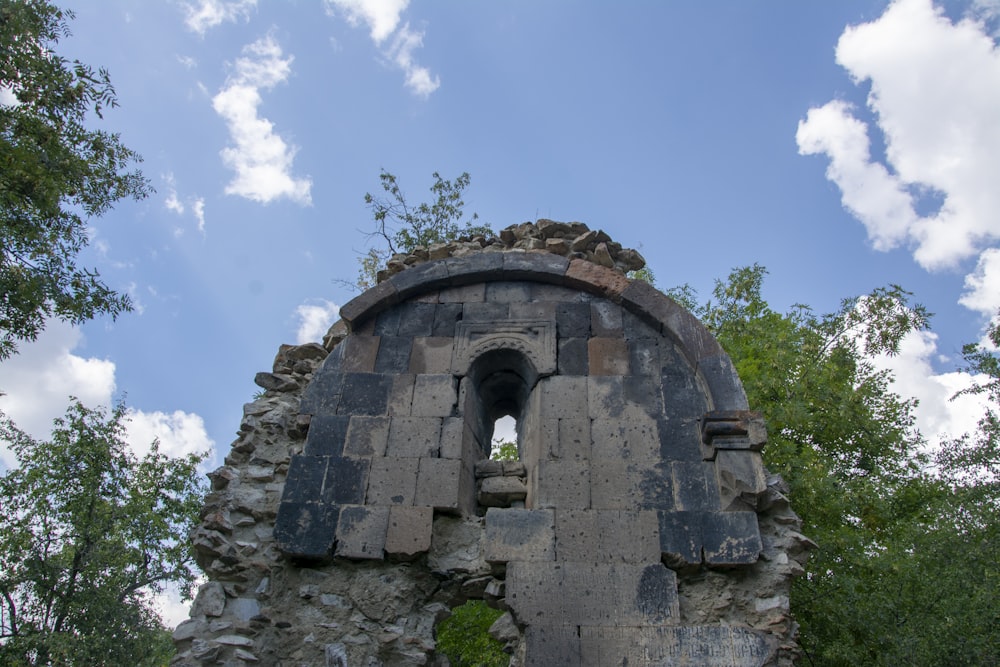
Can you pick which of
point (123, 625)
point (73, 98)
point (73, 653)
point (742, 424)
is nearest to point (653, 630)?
point (742, 424)

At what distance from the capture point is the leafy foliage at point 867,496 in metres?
6.23

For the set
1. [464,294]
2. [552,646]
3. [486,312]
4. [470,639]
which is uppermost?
Answer: [464,294]

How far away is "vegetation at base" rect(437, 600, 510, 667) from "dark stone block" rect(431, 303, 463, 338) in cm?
628

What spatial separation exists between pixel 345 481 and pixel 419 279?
1883 mm

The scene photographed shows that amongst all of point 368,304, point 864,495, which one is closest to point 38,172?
point 368,304

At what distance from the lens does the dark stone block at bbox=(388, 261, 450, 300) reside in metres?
5.68

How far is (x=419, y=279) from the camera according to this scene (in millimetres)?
5711

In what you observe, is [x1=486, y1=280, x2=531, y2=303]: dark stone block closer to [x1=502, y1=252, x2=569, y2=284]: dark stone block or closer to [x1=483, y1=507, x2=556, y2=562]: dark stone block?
[x1=502, y1=252, x2=569, y2=284]: dark stone block

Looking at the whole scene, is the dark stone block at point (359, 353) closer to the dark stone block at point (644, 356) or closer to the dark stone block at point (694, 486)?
the dark stone block at point (644, 356)

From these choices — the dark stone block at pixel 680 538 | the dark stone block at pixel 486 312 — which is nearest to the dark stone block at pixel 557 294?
the dark stone block at pixel 486 312

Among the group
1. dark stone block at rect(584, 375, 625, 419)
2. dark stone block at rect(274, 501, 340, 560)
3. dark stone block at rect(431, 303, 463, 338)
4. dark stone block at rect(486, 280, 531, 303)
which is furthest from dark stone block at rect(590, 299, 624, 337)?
dark stone block at rect(274, 501, 340, 560)

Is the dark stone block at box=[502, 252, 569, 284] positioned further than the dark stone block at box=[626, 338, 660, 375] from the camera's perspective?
Yes

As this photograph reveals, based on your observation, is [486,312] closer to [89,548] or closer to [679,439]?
[679,439]

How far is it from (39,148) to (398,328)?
5.48 meters
